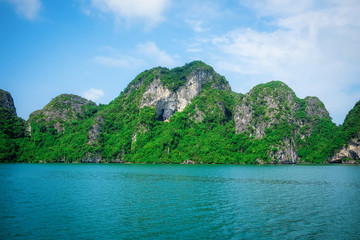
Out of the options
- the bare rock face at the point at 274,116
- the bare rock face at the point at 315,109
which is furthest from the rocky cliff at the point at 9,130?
the bare rock face at the point at 315,109

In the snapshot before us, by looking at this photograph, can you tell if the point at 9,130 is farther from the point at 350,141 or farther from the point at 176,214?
the point at 350,141

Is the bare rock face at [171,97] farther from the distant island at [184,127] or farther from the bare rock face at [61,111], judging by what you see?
the bare rock face at [61,111]

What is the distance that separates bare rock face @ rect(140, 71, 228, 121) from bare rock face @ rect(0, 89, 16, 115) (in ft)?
187

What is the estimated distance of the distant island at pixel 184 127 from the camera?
83.4 meters

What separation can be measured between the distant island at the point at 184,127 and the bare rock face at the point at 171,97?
42 centimetres

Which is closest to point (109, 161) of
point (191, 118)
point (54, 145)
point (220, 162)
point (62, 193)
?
point (54, 145)

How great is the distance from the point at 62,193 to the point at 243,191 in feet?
55.8

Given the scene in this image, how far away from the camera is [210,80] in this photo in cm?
11312

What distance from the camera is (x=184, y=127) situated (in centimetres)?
9869

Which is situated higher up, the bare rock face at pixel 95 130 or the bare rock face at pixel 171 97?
the bare rock face at pixel 171 97

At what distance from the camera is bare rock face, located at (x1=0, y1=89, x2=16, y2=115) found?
4286 inches

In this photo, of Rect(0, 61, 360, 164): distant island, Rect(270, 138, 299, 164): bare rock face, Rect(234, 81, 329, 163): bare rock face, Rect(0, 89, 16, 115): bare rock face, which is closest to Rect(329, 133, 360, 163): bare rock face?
Rect(0, 61, 360, 164): distant island

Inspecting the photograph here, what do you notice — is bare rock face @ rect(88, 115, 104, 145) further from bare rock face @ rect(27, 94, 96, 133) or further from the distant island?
bare rock face @ rect(27, 94, 96, 133)

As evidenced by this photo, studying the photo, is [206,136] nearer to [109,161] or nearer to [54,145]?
[109,161]
